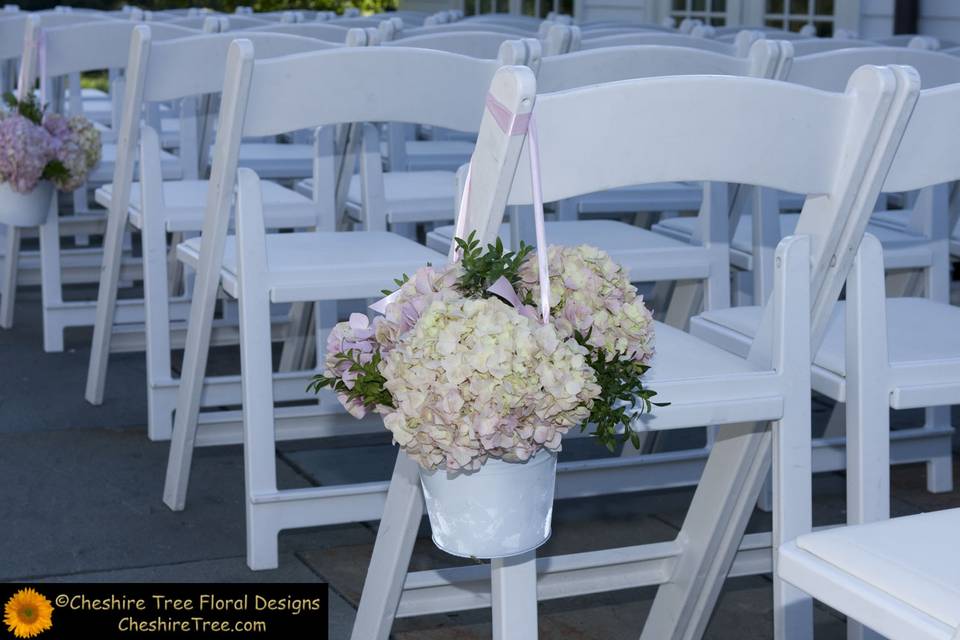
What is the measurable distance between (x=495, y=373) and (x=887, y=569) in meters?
0.47

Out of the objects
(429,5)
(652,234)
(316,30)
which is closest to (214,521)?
(652,234)

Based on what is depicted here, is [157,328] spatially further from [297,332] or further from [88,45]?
[88,45]

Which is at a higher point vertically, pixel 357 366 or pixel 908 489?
pixel 357 366

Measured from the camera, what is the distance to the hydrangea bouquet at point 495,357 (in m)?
1.45

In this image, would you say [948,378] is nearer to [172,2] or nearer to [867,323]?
[867,323]

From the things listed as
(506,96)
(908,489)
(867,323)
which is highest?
(506,96)

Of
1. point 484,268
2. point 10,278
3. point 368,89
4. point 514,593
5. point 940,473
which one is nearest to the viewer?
point 484,268

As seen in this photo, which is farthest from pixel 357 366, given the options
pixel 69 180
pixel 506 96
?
pixel 69 180

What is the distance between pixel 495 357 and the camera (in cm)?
144

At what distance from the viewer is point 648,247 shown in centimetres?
298

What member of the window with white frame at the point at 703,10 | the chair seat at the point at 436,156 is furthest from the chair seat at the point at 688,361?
the window with white frame at the point at 703,10

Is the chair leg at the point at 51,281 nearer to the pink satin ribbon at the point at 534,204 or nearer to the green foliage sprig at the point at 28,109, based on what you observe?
the green foliage sprig at the point at 28,109

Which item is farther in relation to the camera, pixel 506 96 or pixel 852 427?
pixel 852 427

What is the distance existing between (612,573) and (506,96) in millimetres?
887
